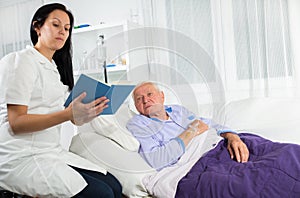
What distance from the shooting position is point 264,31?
96.6 inches

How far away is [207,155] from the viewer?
1.79 metres

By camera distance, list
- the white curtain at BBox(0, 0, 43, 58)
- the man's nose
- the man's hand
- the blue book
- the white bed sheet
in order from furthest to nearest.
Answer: the white curtain at BBox(0, 0, 43, 58) → the man's nose → the man's hand → the white bed sheet → the blue book

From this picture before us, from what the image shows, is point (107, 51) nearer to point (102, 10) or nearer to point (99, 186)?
point (99, 186)

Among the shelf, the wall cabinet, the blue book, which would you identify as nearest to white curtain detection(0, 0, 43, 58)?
the wall cabinet

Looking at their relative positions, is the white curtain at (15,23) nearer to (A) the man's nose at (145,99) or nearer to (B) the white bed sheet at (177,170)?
(A) the man's nose at (145,99)

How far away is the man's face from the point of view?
1920 mm

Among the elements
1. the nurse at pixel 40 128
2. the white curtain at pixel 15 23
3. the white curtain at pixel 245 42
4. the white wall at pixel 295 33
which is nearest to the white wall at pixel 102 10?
the white curtain at pixel 15 23

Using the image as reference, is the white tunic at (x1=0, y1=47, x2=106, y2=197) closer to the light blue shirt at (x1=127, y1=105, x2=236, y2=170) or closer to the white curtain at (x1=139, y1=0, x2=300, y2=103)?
the light blue shirt at (x1=127, y1=105, x2=236, y2=170)

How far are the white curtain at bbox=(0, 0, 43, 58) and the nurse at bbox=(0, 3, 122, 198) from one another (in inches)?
83.3

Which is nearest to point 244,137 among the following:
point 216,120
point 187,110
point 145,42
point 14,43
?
point 216,120

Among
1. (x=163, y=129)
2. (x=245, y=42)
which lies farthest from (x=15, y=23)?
(x=163, y=129)

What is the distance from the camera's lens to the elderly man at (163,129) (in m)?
1.75

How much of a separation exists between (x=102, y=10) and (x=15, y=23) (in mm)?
902

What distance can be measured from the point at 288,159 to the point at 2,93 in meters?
1.06
